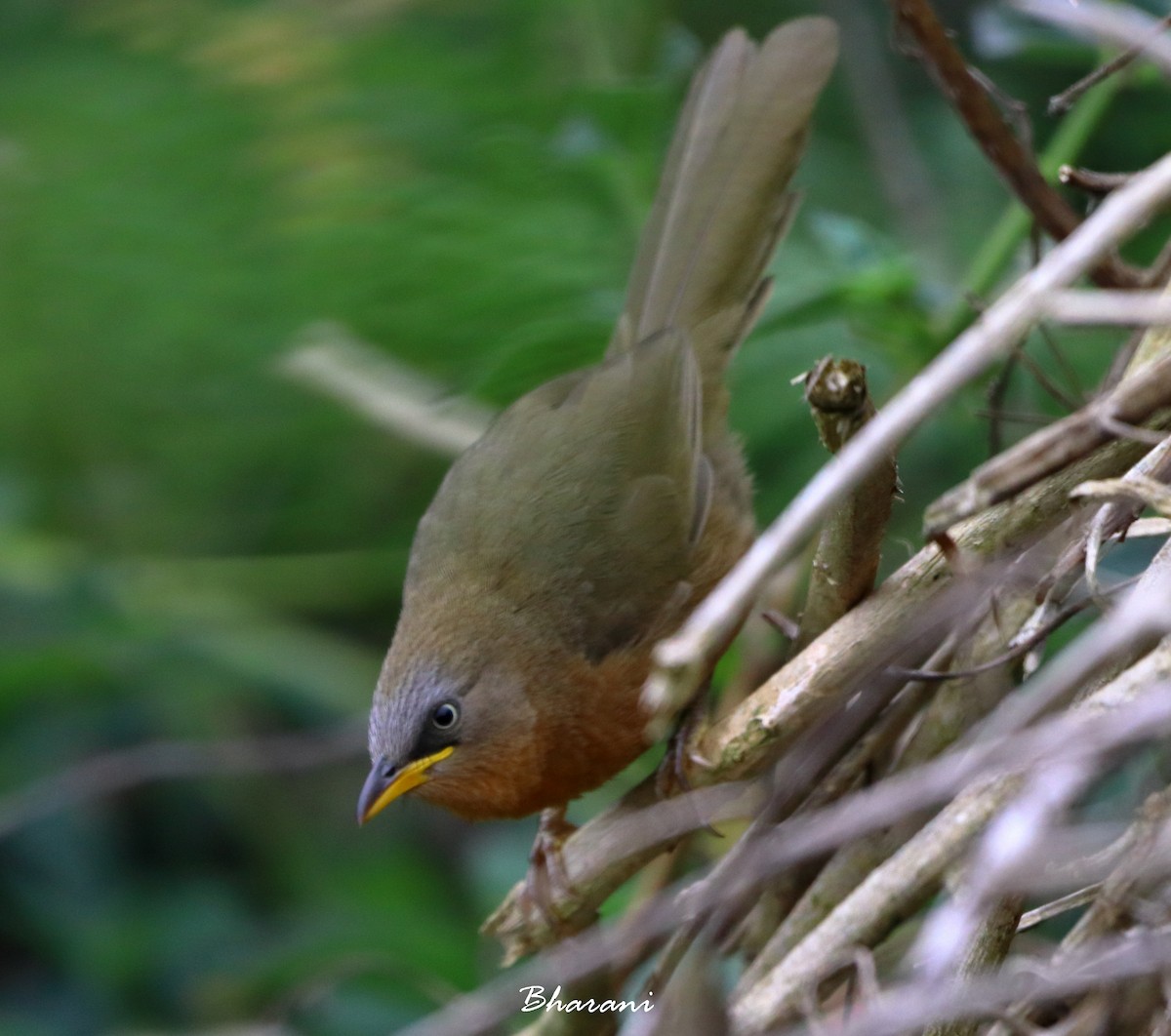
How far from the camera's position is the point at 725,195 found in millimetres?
3666

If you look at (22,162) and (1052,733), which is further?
(22,162)

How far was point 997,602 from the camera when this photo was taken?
222 centimetres

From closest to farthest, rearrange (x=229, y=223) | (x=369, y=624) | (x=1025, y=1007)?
1. (x=1025, y=1007)
2. (x=229, y=223)
3. (x=369, y=624)

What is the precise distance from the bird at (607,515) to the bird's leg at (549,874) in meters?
0.07

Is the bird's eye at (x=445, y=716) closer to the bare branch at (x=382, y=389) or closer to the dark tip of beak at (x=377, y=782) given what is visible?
the dark tip of beak at (x=377, y=782)

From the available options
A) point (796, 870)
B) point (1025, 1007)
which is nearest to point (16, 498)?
point (796, 870)

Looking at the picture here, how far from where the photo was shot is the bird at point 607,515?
10.5 feet

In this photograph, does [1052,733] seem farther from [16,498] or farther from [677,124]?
[16,498]

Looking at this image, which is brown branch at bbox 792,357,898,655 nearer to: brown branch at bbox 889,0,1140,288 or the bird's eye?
brown branch at bbox 889,0,1140,288

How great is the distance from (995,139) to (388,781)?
1799mm

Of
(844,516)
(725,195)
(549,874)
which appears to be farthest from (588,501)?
(844,516)

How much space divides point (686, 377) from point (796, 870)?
5.28ft

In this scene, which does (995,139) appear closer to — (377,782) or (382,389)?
(377,782)

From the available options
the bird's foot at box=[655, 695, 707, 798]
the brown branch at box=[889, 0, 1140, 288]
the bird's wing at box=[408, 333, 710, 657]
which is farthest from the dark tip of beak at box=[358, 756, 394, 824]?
the brown branch at box=[889, 0, 1140, 288]
